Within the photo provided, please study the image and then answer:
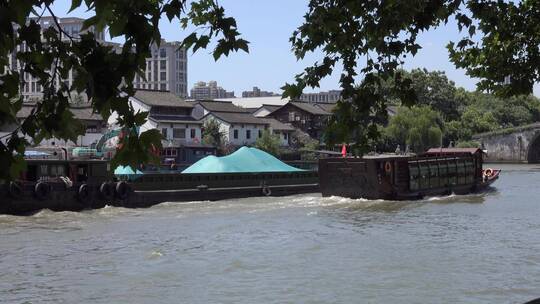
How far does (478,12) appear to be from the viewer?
5621 mm

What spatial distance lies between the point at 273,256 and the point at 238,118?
41498mm

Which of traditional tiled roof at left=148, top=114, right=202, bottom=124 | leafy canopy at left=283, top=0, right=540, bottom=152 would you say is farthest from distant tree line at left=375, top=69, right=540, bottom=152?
leafy canopy at left=283, top=0, right=540, bottom=152

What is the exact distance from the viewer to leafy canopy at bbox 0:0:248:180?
2691 millimetres

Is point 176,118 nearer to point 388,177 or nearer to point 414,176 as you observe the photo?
point 414,176

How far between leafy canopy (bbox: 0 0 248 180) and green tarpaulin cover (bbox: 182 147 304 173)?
1197 inches

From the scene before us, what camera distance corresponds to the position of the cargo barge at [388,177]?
1178 inches

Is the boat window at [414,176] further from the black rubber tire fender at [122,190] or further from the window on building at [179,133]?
the window on building at [179,133]

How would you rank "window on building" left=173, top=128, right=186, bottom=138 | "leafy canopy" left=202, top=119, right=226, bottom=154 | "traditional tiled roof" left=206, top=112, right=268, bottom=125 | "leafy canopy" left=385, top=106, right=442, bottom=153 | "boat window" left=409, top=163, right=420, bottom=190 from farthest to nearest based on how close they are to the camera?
1. "leafy canopy" left=385, top=106, right=442, bottom=153
2. "traditional tiled roof" left=206, top=112, right=268, bottom=125
3. "leafy canopy" left=202, top=119, right=226, bottom=154
4. "window on building" left=173, top=128, right=186, bottom=138
5. "boat window" left=409, top=163, right=420, bottom=190

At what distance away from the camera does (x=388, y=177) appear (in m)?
30.1

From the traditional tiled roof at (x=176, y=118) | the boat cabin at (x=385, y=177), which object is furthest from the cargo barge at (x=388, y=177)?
the traditional tiled roof at (x=176, y=118)

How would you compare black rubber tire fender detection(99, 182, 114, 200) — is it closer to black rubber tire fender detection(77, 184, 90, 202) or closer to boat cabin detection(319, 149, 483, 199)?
black rubber tire fender detection(77, 184, 90, 202)

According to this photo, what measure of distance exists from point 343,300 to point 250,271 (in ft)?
9.48

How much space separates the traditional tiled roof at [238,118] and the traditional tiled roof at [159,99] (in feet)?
14.0

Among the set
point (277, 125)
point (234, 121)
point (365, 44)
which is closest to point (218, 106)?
point (234, 121)
